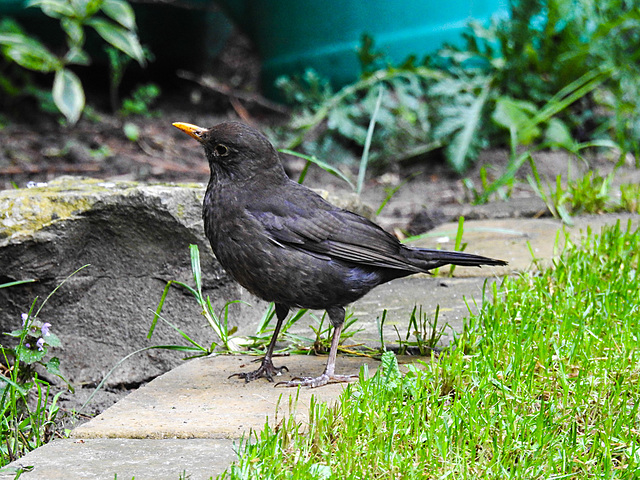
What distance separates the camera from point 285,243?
2.94 meters

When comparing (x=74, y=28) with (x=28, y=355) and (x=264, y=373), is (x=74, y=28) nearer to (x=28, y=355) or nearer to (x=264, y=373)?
(x=28, y=355)

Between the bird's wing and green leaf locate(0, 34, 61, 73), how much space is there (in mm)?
3949

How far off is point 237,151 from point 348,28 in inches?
183

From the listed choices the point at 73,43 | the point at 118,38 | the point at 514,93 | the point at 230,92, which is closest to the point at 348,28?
the point at 230,92

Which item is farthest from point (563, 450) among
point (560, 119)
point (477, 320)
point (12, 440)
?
point (560, 119)

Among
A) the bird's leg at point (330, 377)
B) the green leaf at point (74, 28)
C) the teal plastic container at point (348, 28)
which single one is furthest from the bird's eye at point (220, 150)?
the teal plastic container at point (348, 28)

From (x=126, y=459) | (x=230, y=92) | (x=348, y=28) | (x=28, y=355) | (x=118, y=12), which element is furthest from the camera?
(x=230, y=92)

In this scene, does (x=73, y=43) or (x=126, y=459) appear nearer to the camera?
(x=126, y=459)

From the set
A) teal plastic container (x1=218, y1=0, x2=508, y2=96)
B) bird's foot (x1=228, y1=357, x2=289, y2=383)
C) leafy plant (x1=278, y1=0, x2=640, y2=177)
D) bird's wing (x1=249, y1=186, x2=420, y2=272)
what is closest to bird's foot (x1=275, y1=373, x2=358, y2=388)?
bird's foot (x1=228, y1=357, x2=289, y2=383)

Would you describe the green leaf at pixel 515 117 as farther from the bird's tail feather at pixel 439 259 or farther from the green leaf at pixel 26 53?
the green leaf at pixel 26 53

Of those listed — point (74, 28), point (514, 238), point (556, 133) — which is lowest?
point (514, 238)

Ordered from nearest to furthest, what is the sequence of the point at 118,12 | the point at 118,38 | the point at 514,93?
1. the point at 118,12
2. the point at 118,38
3. the point at 514,93

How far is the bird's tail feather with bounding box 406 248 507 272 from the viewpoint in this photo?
3004mm

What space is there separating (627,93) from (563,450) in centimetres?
498
